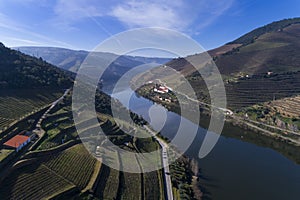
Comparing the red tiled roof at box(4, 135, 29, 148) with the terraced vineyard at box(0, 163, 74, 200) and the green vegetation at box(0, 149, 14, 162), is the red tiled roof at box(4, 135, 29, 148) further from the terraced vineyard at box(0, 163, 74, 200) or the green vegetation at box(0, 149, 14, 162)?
the terraced vineyard at box(0, 163, 74, 200)

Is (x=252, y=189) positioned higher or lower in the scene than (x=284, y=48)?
lower

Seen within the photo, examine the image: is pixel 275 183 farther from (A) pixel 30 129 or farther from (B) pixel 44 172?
(A) pixel 30 129

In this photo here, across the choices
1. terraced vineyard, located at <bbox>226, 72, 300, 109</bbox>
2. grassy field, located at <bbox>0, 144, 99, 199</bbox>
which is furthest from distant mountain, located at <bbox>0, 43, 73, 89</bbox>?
terraced vineyard, located at <bbox>226, 72, 300, 109</bbox>

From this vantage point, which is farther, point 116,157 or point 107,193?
point 116,157

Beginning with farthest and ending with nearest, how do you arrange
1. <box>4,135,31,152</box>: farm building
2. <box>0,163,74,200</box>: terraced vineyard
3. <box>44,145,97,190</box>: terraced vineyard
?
<box>4,135,31,152</box>: farm building
<box>44,145,97,190</box>: terraced vineyard
<box>0,163,74,200</box>: terraced vineyard

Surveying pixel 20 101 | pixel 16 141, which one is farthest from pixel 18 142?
pixel 20 101

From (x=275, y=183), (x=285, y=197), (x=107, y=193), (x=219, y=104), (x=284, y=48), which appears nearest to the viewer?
(x=107, y=193)

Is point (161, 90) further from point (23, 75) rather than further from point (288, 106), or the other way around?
point (23, 75)

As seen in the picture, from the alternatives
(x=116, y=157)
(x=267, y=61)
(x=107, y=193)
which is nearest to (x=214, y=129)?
(x=116, y=157)
